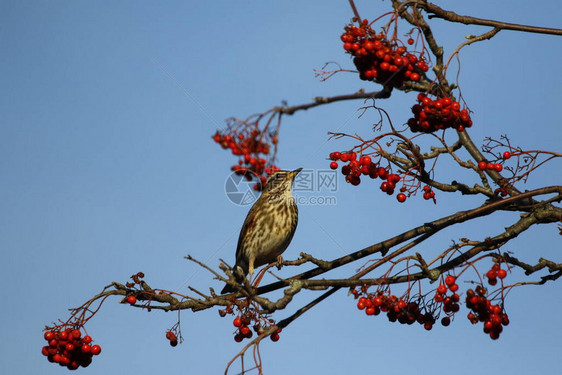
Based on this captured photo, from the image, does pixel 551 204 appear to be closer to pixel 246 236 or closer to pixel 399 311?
pixel 399 311

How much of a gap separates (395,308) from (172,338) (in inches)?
85.9

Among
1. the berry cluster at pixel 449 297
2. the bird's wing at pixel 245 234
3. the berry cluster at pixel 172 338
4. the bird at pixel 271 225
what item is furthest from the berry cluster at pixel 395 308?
the bird's wing at pixel 245 234

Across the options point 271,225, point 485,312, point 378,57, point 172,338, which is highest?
point 271,225

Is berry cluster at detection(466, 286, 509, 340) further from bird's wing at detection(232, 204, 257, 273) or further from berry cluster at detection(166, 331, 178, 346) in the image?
bird's wing at detection(232, 204, 257, 273)

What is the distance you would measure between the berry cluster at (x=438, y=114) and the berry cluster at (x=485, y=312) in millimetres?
1192

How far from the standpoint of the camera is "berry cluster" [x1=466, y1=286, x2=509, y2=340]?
4.23 metres

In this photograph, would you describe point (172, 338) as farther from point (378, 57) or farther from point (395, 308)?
point (378, 57)

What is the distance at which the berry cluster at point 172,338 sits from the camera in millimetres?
5535

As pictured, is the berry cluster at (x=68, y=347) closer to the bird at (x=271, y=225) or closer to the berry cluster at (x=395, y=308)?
the berry cluster at (x=395, y=308)

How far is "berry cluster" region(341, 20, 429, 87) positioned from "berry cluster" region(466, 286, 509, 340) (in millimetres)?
1598

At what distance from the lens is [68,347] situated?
5172 mm

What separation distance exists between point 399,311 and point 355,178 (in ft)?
3.62

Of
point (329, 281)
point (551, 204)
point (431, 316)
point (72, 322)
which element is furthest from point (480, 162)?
point (72, 322)

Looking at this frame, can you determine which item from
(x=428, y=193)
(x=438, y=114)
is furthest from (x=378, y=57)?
(x=428, y=193)
